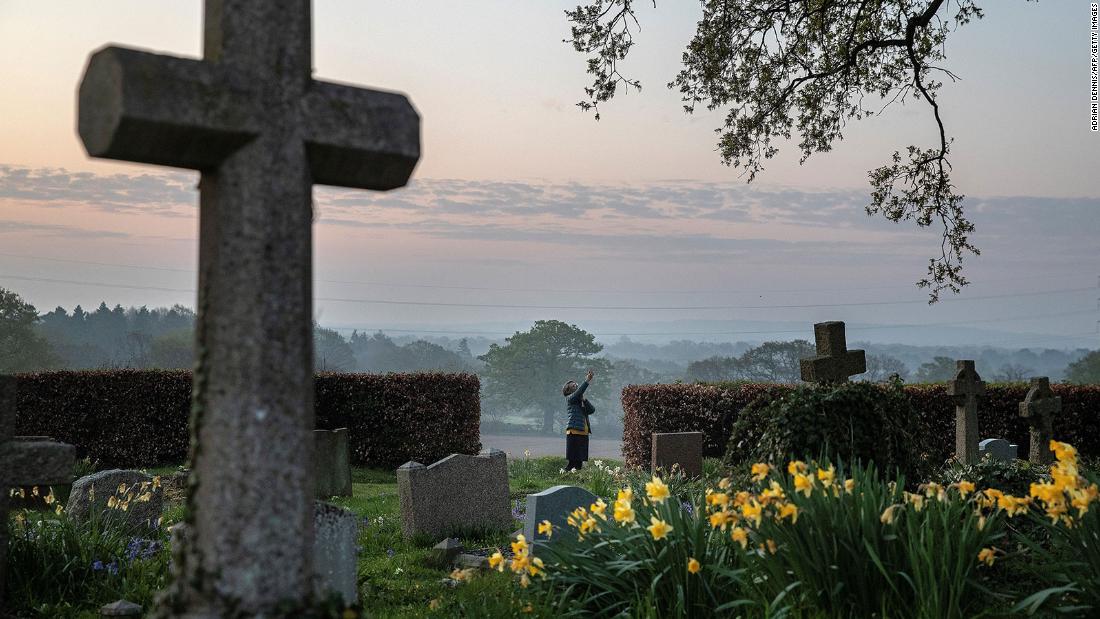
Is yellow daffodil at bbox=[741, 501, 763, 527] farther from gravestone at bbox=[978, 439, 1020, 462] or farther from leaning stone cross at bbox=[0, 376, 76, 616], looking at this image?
gravestone at bbox=[978, 439, 1020, 462]

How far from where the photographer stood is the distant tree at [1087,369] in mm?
82312

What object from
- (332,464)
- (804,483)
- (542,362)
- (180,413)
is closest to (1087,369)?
(542,362)

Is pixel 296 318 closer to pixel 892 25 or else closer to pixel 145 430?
pixel 892 25

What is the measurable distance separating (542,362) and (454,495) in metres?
68.8

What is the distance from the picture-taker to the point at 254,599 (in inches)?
107

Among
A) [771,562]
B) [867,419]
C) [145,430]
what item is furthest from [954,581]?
[145,430]

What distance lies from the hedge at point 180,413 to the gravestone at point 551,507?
12.0 meters

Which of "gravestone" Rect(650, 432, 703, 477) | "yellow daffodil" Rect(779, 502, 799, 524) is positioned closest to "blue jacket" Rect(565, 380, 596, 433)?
"gravestone" Rect(650, 432, 703, 477)

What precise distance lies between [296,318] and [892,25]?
14.4m

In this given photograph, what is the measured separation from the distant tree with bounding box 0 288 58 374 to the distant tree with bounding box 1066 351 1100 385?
3119 inches

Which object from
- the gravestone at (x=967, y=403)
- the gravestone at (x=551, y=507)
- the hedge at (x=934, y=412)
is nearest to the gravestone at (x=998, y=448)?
the hedge at (x=934, y=412)

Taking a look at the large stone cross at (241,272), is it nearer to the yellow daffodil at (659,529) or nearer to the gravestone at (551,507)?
the yellow daffodil at (659,529)

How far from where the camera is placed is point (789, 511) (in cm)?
481


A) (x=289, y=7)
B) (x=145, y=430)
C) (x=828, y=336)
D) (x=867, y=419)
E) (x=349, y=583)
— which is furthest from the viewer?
(x=145, y=430)
